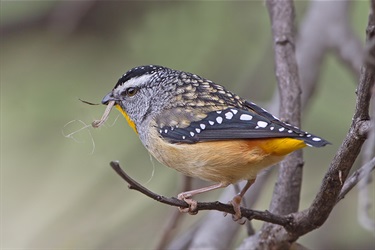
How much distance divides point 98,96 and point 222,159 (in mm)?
2938

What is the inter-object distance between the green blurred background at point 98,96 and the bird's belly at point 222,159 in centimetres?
212

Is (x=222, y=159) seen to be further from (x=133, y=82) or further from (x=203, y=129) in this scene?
(x=133, y=82)

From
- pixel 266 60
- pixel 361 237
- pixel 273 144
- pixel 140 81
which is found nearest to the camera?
pixel 273 144

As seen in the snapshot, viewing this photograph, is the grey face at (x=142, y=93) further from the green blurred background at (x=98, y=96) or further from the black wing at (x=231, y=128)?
the green blurred background at (x=98, y=96)

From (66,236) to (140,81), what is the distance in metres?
2.03

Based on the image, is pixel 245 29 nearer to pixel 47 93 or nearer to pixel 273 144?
pixel 47 93

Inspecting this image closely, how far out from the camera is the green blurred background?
5836mm

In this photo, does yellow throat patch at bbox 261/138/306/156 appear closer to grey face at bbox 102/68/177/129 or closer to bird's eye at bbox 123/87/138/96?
grey face at bbox 102/68/177/129

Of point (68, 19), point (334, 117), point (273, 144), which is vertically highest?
point (68, 19)

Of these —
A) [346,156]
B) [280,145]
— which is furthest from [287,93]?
[346,156]

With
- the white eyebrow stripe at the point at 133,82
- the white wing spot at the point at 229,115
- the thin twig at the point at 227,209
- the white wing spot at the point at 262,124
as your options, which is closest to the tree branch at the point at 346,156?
the thin twig at the point at 227,209

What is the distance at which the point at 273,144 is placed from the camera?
134 inches

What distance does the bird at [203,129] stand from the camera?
135 inches

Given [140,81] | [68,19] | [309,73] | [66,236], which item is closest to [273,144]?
[140,81]
